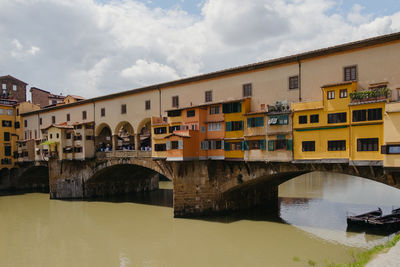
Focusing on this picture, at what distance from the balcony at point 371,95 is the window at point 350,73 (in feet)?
7.05

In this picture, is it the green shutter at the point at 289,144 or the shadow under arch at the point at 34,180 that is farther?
the shadow under arch at the point at 34,180

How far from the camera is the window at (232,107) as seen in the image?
Result: 27.6m

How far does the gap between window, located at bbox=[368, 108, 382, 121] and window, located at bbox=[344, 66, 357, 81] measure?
3.27 metres

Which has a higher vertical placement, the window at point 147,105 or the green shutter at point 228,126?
the window at point 147,105

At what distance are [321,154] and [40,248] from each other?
2266 cm

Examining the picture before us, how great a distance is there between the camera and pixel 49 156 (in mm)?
44281

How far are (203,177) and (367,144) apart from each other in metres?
14.3

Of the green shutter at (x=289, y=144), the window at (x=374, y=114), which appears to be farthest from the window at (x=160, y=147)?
the window at (x=374, y=114)

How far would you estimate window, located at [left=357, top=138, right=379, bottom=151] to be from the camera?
67.4 feet

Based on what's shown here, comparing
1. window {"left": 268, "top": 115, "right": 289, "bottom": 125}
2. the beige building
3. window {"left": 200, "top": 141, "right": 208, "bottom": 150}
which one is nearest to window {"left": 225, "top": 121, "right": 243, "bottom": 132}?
the beige building

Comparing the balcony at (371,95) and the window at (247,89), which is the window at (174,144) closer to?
the window at (247,89)

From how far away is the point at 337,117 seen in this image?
2217 centimetres

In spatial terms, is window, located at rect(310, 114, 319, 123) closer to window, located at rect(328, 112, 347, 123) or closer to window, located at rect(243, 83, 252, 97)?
window, located at rect(328, 112, 347, 123)

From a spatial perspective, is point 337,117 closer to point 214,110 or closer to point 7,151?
point 214,110
